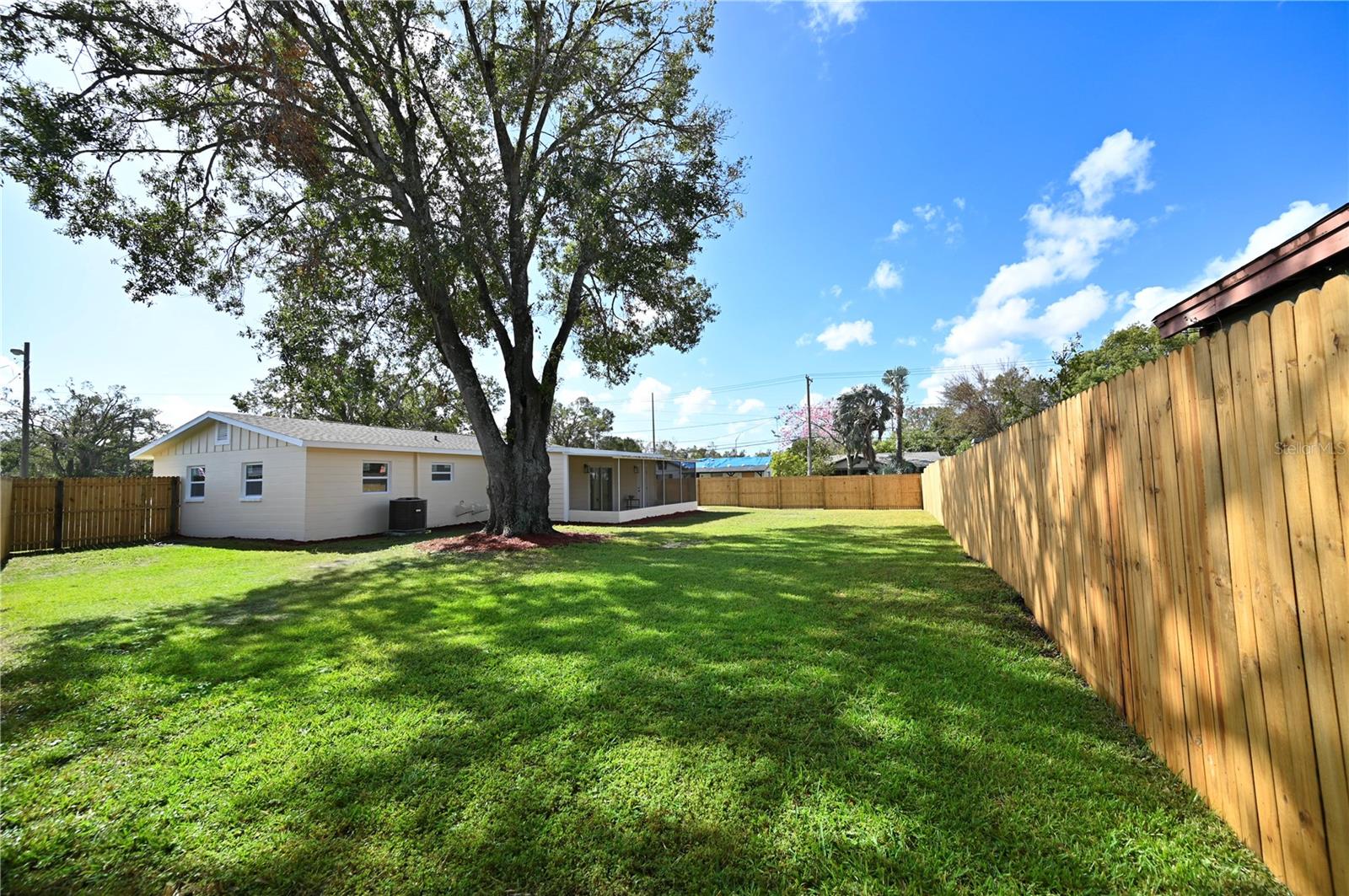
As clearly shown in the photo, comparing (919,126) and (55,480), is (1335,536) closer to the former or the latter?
(919,126)

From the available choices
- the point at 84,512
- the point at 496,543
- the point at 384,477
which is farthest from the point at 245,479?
the point at 496,543

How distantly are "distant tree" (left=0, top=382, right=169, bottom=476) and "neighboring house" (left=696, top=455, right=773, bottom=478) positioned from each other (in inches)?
1514

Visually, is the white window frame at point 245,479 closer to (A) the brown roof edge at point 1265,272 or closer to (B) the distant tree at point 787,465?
(A) the brown roof edge at point 1265,272

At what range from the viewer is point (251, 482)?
44.2ft

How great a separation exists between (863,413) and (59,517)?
37745 millimetres

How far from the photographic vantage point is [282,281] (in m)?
10.5

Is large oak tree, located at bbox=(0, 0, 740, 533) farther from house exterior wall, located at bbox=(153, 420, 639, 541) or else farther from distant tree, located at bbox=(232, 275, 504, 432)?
house exterior wall, located at bbox=(153, 420, 639, 541)

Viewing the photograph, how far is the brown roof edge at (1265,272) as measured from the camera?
3.77 meters

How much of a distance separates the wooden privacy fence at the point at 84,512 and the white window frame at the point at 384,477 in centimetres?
510

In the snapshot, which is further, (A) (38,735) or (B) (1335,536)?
(A) (38,735)

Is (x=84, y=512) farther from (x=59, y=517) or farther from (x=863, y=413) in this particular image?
(x=863, y=413)

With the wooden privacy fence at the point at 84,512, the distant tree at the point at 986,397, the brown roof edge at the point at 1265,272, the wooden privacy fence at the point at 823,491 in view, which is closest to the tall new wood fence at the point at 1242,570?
the brown roof edge at the point at 1265,272

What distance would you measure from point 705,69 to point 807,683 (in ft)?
42.4

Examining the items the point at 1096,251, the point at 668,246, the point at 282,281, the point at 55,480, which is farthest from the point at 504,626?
the point at 1096,251
